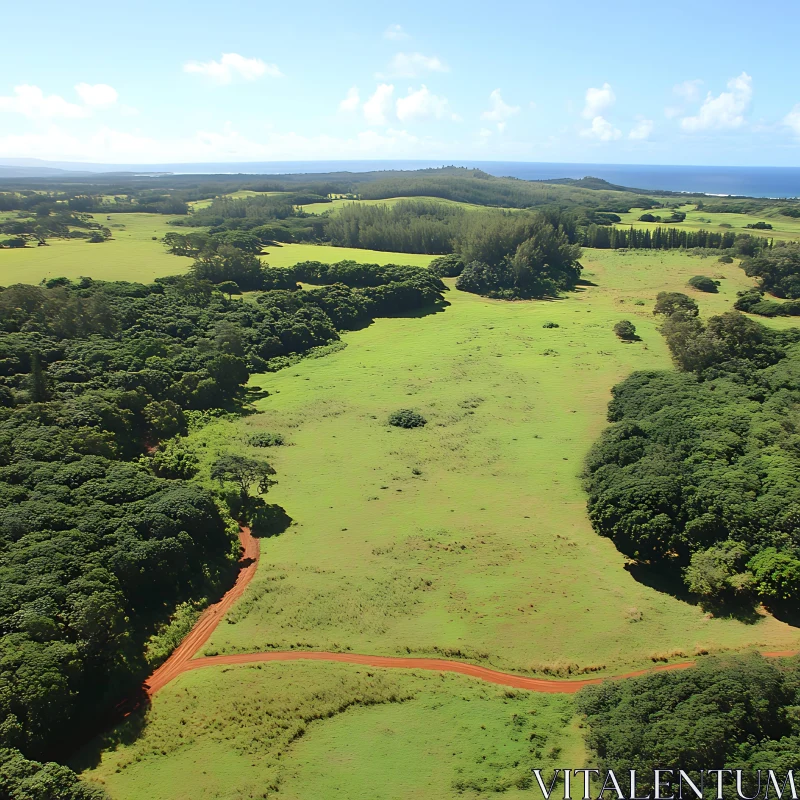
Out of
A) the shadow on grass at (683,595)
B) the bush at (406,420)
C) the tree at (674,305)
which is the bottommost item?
the shadow on grass at (683,595)

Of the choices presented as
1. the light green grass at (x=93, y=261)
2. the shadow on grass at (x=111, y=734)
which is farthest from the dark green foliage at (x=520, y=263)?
the shadow on grass at (x=111, y=734)

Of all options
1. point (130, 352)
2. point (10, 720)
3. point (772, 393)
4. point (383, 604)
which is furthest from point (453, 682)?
point (130, 352)

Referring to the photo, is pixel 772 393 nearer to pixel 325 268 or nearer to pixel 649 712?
pixel 649 712

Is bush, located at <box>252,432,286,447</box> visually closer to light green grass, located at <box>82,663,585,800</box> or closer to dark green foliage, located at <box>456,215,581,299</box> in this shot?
light green grass, located at <box>82,663,585,800</box>

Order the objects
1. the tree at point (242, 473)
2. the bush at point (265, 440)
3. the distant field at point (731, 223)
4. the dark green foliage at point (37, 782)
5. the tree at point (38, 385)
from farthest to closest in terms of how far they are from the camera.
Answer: the distant field at point (731, 223)
the bush at point (265, 440)
the tree at point (38, 385)
the tree at point (242, 473)
the dark green foliage at point (37, 782)

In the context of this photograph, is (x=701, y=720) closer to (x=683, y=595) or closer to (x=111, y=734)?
(x=683, y=595)

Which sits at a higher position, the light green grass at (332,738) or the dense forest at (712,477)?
the dense forest at (712,477)

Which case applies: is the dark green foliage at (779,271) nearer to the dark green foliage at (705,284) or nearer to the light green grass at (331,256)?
the dark green foliage at (705,284)

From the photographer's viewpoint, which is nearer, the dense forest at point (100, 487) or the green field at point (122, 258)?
the dense forest at point (100, 487)

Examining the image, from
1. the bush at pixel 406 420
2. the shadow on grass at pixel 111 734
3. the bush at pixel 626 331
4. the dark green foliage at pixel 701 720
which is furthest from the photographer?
the bush at pixel 626 331
